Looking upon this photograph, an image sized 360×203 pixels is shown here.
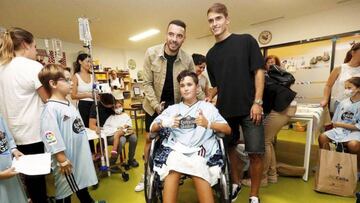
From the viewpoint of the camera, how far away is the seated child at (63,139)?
1.27 meters

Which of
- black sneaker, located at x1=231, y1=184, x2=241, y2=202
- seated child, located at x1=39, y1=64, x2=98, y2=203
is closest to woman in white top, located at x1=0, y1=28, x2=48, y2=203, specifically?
seated child, located at x1=39, y1=64, x2=98, y2=203

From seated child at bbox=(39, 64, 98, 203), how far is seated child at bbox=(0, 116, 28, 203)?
0.56 ft

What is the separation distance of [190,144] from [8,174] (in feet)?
3.49

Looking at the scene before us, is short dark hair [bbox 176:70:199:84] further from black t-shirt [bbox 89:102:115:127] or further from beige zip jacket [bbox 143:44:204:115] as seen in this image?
black t-shirt [bbox 89:102:115:127]

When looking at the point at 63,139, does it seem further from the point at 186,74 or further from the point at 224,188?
the point at 224,188

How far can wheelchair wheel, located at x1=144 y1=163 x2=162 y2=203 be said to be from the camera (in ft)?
4.23

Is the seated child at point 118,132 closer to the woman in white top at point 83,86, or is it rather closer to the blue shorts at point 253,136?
the woman in white top at point 83,86

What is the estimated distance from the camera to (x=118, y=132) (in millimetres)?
2480

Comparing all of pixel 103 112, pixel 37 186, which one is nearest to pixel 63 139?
pixel 37 186

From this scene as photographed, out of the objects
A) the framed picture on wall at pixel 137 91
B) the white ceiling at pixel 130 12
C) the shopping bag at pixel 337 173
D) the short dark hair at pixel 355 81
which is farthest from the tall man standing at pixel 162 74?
the framed picture on wall at pixel 137 91

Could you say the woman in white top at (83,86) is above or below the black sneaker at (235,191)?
above

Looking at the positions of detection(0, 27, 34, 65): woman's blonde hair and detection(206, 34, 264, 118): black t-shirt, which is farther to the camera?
detection(206, 34, 264, 118): black t-shirt

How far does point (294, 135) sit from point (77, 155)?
395 cm

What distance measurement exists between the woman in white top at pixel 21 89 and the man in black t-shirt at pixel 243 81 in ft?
4.33
